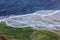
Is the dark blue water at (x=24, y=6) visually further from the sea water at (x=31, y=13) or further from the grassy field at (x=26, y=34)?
the grassy field at (x=26, y=34)

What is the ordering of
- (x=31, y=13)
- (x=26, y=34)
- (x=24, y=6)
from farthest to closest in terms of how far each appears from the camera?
1. (x=24, y=6)
2. (x=31, y=13)
3. (x=26, y=34)

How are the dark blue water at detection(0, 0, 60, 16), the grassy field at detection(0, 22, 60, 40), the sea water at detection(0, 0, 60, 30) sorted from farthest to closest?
the dark blue water at detection(0, 0, 60, 16) < the sea water at detection(0, 0, 60, 30) < the grassy field at detection(0, 22, 60, 40)

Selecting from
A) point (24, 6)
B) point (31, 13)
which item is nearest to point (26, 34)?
point (31, 13)

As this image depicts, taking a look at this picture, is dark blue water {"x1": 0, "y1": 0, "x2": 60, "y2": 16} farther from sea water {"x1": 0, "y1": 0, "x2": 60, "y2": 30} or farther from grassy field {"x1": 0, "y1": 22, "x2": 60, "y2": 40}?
grassy field {"x1": 0, "y1": 22, "x2": 60, "y2": 40}

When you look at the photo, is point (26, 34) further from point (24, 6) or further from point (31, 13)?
point (24, 6)

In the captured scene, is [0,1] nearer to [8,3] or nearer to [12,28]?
[8,3]

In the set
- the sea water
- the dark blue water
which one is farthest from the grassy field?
the dark blue water
